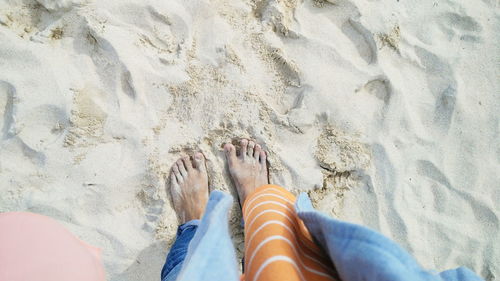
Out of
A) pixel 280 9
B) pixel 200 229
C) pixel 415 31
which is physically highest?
pixel 415 31

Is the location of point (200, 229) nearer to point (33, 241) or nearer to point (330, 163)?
point (33, 241)

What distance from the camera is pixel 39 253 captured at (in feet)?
3.18

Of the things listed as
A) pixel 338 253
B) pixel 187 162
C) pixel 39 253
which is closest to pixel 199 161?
pixel 187 162

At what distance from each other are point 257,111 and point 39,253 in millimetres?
1101

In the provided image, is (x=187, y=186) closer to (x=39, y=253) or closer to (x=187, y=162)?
(x=187, y=162)

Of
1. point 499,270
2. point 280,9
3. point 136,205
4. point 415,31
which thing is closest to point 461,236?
point 499,270

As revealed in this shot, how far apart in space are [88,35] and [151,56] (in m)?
0.31

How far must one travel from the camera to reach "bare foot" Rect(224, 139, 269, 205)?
1711 mm

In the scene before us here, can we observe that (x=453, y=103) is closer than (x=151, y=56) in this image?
No

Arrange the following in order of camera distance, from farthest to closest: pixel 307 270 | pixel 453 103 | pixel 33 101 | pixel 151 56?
pixel 453 103
pixel 151 56
pixel 33 101
pixel 307 270

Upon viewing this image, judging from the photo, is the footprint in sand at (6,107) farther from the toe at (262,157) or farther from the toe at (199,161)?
the toe at (262,157)

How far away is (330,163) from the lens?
1729mm

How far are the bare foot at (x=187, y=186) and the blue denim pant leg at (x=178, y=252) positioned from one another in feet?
0.31

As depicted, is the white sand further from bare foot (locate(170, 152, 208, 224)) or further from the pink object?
the pink object
